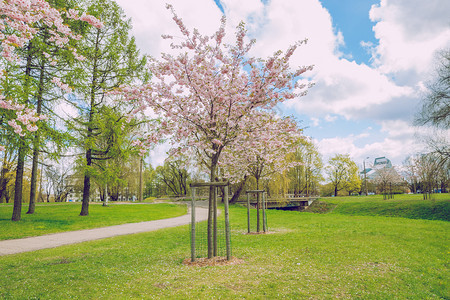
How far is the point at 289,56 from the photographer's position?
7.20 metres

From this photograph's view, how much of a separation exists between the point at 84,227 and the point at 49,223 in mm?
2062

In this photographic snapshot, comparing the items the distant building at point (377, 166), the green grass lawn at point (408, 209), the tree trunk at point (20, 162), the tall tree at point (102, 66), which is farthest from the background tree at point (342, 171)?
the tree trunk at point (20, 162)

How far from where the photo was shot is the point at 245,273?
19.1 ft

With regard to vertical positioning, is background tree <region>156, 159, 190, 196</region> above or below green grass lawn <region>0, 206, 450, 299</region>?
above

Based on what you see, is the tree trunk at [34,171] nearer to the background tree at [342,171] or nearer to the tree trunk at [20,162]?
the tree trunk at [20,162]

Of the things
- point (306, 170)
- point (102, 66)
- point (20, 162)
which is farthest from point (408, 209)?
point (20, 162)

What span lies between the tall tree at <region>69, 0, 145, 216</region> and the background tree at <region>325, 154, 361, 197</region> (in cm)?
5073

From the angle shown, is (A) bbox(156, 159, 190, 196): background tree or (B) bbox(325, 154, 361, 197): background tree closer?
(A) bbox(156, 159, 190, 196): background tree

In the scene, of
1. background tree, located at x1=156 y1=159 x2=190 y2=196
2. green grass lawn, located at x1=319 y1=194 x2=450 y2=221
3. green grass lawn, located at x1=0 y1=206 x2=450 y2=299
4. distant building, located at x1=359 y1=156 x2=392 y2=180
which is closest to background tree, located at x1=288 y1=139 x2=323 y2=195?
green grass lawn, located at x1=319 y1=194 x2=450 y2=221

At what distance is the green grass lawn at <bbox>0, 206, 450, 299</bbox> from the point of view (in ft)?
15.6

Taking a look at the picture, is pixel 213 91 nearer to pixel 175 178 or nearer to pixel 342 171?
pixel 175 178

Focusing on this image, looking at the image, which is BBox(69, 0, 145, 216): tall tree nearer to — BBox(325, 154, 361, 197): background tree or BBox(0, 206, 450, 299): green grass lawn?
BBox(0, 206, 450, 299): green grass lawn

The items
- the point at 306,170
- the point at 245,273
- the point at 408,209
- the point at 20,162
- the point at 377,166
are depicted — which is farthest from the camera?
the point at 377,166

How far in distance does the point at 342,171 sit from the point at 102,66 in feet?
179
